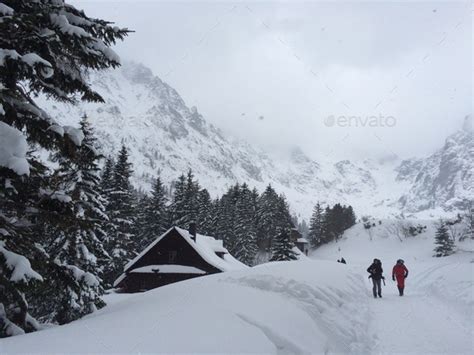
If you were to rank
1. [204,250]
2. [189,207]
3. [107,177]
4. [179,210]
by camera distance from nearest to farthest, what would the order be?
1. [107,177]
2. [204,250]
3. [179,210]
4. [189,207]

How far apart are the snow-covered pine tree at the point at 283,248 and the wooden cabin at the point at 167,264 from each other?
9.94 meters

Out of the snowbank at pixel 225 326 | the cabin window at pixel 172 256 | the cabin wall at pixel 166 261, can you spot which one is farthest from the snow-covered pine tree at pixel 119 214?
the snowbank at pixel 225 326

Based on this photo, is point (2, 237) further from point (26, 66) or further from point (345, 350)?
point (345, 350)

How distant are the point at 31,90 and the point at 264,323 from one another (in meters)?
5.87

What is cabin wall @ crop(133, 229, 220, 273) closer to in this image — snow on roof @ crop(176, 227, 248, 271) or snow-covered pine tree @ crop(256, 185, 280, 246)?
snow on roof @ crop(176, 227, 248, 271)

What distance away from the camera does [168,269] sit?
103 feet

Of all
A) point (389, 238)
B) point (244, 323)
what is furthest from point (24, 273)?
point (389, 238)

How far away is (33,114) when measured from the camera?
227 inches

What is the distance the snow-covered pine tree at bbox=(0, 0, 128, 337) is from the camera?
5.14 metres

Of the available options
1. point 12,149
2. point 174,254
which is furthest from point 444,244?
point 12,149

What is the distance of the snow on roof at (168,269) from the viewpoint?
3086 centimetres

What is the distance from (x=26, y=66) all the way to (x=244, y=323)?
17.0 ft

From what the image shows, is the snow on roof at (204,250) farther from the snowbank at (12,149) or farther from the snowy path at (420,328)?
the snowbank at (12,149)

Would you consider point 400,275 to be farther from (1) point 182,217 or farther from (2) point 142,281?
(1) point 182,217
